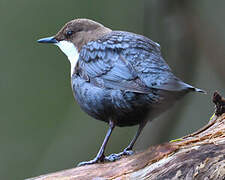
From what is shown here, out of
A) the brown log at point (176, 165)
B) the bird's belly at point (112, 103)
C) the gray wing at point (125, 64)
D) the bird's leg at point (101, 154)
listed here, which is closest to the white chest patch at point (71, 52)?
the gray wing at point (125, 64)

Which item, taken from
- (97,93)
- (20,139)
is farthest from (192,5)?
(20,139)

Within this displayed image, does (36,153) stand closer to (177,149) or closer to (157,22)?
(177,149)

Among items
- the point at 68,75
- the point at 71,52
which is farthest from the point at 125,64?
the point at 68,75

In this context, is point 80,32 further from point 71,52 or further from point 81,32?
point 71,52

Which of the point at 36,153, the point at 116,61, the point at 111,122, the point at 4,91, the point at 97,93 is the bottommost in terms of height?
the point at 36,153

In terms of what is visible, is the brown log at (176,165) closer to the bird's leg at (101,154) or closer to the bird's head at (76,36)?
the bird's leg at (101,154)

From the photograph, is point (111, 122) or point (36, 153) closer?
point (111, 122)
